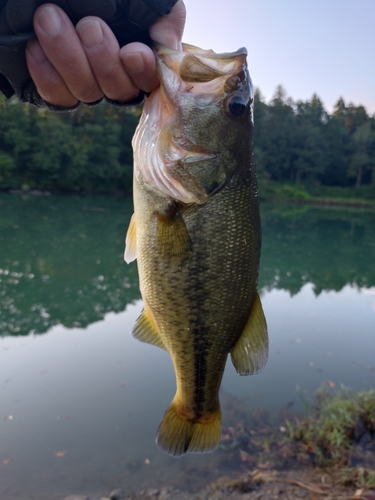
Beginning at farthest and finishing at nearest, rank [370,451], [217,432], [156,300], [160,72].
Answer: [370,451], [217,432], [156,300], [160,72]

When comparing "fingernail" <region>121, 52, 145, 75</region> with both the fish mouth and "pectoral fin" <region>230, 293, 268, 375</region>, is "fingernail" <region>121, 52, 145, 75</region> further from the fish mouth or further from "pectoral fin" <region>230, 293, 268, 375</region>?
"pectoral fin" <region>230, 293, 268, 375</region>

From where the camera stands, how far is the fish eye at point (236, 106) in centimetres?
191

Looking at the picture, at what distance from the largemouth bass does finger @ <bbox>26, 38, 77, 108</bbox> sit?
41 cm

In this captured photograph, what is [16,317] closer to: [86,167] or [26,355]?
[26,355]

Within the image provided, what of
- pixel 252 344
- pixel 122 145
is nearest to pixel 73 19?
pixel 252 344

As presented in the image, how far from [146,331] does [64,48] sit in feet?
4.85

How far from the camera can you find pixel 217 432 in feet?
7.17

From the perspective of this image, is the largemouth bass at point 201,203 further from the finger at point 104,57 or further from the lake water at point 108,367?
the lake water at point 108,367

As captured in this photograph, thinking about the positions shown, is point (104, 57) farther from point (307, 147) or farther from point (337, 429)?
point (307, 147)

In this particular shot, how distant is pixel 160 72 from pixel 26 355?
19.9ft

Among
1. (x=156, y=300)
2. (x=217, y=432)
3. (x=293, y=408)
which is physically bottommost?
(x=293, y=408)

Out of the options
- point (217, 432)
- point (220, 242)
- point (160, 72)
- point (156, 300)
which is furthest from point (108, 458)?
point (160, 72)

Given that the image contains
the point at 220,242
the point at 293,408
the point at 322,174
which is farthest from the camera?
the point at 322,174

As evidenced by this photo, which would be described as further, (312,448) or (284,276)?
(284,276)
